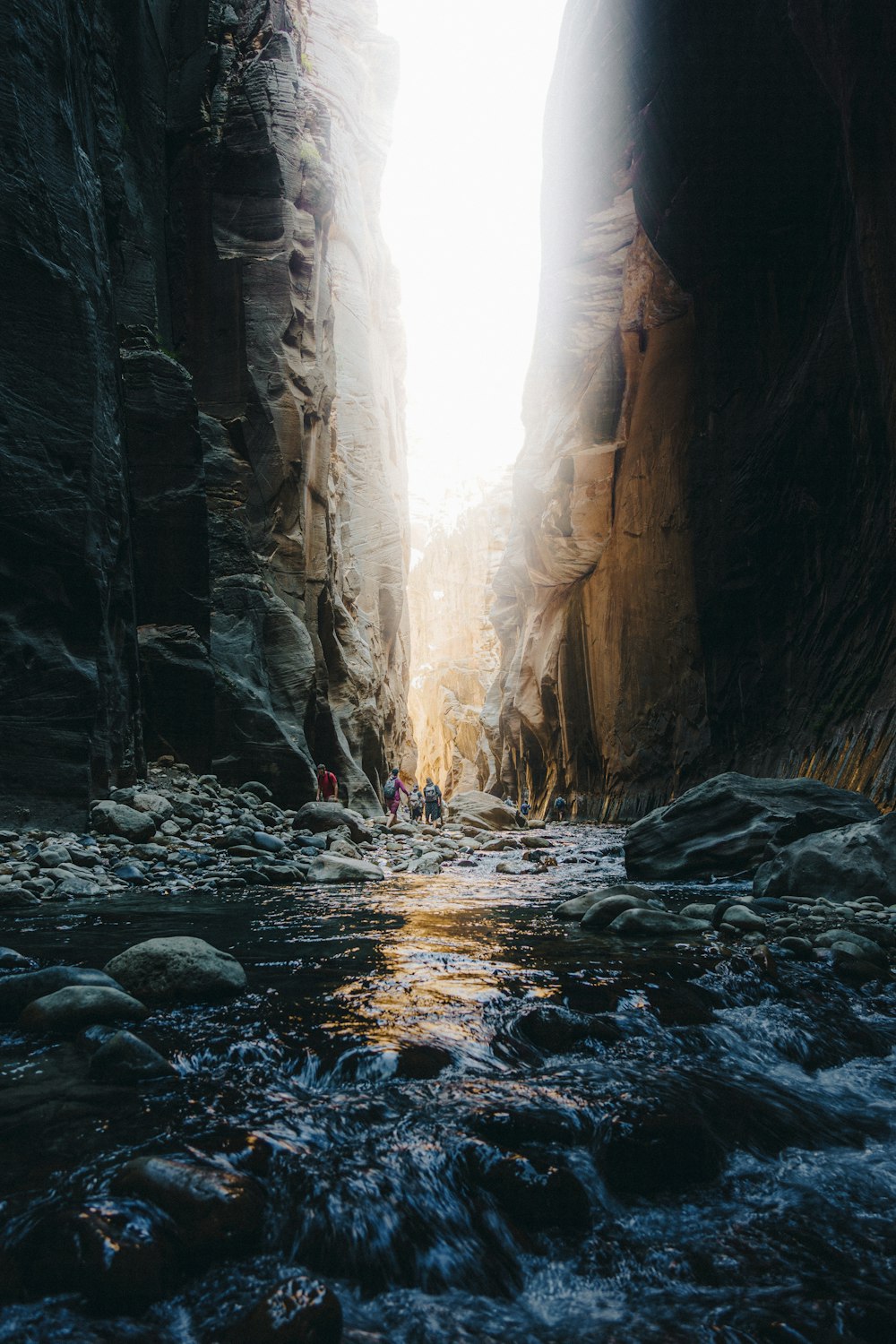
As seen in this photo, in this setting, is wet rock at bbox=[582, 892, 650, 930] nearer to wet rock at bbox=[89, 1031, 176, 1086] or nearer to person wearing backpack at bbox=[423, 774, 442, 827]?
wet rock at bbox=[89, 1031, 176, 1086]

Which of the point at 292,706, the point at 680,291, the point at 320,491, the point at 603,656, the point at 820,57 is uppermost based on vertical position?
the point at 680,291

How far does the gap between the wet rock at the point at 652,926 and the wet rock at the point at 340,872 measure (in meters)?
3.78

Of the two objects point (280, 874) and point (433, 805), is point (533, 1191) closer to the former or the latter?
point (280, 874)

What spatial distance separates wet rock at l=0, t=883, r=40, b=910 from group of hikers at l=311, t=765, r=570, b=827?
9.42 meters

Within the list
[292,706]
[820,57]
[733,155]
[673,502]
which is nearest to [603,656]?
[673,502]

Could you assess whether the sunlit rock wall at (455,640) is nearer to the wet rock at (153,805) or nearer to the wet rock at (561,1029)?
the wet rock at (153,805)

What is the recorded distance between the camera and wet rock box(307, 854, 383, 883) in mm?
8695

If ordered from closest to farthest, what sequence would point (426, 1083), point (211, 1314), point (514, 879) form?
point (211, 1314)
point (426, 1083)
point (514, 879)

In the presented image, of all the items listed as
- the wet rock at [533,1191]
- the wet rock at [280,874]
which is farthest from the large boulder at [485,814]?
the wet rock at [533,1191]

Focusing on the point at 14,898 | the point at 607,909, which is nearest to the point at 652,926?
the point at 607,909

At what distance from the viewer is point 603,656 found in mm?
27797

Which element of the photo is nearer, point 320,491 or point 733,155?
point 733,155

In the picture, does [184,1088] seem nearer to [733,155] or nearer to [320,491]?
[733,155]

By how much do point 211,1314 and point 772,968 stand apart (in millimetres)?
3439
